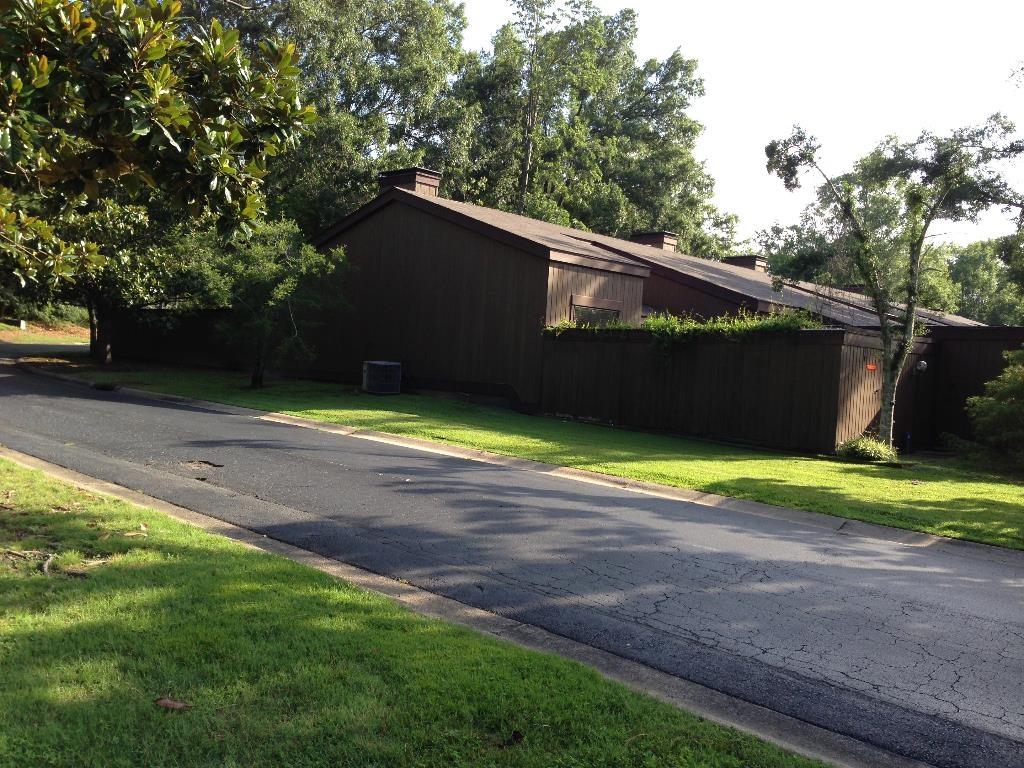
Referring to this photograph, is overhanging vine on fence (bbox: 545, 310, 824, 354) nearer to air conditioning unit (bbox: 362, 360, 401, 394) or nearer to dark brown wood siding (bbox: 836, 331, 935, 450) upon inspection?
dark brown wood siding (bbox: 836, 331, 935, 450)

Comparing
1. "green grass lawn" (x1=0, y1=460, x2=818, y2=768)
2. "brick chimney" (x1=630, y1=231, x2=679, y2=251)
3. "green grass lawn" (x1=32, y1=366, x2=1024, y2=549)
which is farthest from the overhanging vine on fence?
"brick chimney" (x1=630, y1=231, x2=679, y2=251)

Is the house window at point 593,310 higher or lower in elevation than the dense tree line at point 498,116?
lower

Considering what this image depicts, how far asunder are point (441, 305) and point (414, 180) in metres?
4.48

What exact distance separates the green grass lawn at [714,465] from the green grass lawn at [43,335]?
24.2m

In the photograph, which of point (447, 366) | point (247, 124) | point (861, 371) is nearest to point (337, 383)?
point (447, 366)

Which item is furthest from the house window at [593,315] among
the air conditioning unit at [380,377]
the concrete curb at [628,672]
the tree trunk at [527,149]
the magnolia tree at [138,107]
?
the tree trunk at [527,149]

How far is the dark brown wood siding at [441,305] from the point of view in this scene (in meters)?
21.0

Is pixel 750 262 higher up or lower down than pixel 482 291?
higher up

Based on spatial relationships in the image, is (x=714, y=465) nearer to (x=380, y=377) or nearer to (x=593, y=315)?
(x=593, y=315)

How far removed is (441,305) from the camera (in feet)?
75.3

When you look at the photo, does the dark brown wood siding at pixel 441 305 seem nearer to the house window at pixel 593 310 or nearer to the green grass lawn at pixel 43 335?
the house window at pixel 593 310

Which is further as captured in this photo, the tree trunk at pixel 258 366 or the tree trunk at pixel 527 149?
the tree trunk at pixel 527 149

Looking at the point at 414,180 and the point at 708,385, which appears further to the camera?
the point at 414,180

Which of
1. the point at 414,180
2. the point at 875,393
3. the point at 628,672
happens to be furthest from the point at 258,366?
the point at 628,672
